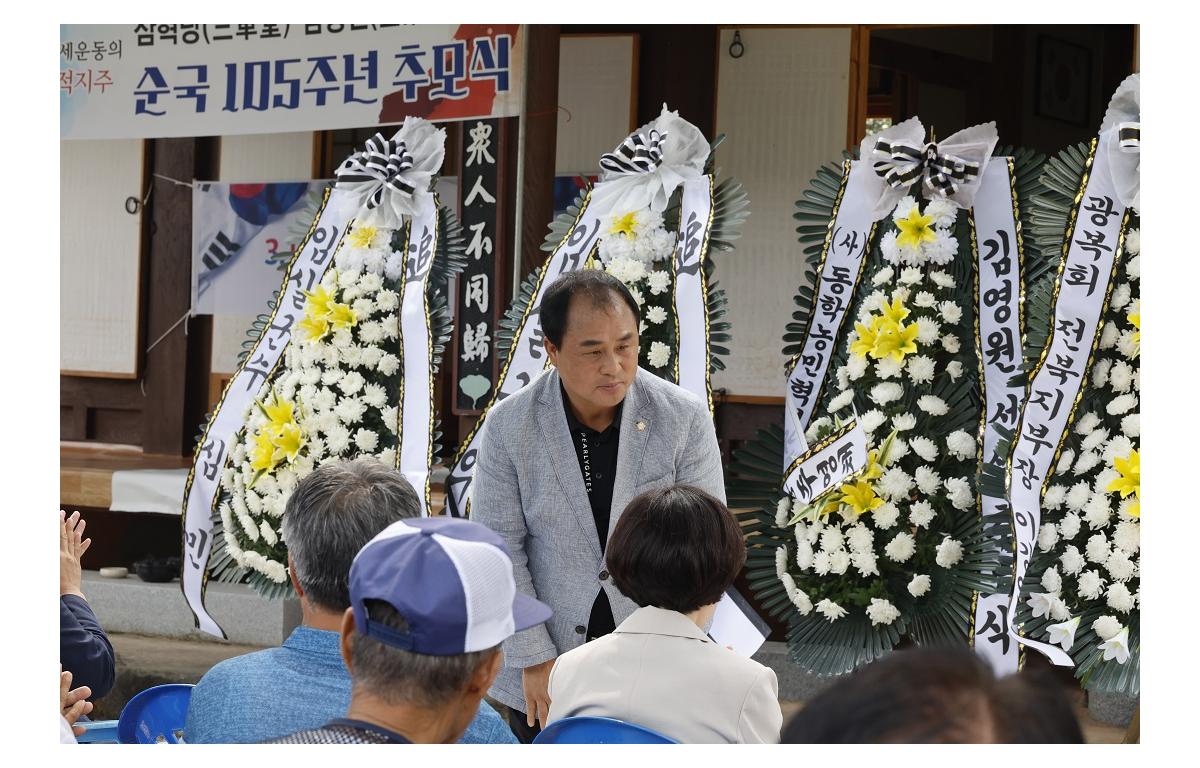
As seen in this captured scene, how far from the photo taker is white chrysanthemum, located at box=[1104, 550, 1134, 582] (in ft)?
10.2

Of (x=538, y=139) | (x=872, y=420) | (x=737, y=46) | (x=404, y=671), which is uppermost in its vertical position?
(x=737, y=46)

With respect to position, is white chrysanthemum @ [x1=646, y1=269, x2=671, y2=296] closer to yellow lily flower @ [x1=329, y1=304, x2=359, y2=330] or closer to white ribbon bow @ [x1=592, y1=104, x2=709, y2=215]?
white ribbon bow @ [x1=592, y1=104, x2=709, y2=215]

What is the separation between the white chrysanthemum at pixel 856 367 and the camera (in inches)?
142

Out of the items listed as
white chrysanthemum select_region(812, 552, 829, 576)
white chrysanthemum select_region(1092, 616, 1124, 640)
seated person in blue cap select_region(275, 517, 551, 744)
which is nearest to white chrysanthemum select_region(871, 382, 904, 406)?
white chrysanthemum select_region(812, 552, 829, 576)

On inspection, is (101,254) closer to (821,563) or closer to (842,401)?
(842,401)

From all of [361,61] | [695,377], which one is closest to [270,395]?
[361,61]

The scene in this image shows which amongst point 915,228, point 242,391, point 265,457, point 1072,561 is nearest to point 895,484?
point 1072,561

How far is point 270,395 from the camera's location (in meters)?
4.29

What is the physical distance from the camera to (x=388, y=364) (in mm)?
4168

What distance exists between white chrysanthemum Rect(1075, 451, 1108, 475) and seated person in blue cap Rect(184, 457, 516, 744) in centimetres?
198

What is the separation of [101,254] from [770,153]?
3.59 meters

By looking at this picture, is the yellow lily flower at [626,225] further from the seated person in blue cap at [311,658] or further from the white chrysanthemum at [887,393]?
the seated person in blue cap at [311,658]

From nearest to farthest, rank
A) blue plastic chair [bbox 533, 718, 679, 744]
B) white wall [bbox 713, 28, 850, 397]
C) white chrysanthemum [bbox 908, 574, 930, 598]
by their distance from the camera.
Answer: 1. blue plastic chair [bbox 533, 718, 679, 744]
2. white chrysanthemum [bbox 908, 574, 930, 598]
3. white wall [bbox 713, 28, 850, 397]

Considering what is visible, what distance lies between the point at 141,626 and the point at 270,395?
Answer: 6.13ft
